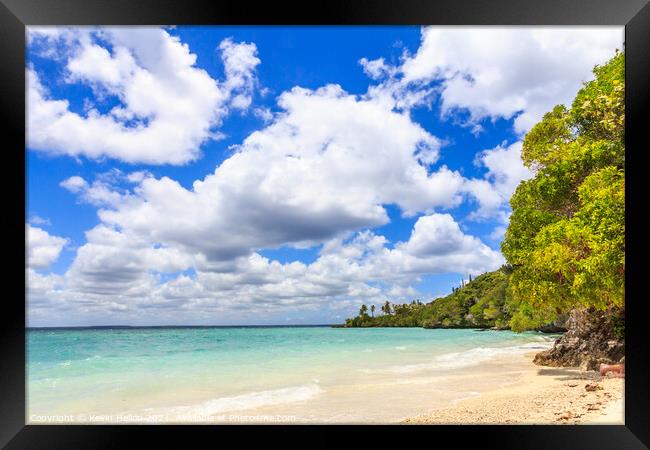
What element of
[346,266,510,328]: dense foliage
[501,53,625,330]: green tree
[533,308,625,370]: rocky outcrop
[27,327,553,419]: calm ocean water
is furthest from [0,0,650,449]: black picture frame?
[346,266,510,328]: dense foliage

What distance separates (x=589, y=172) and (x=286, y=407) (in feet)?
18.7

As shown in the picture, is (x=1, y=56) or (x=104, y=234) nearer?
(x=1, y=56)

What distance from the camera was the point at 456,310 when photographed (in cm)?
3497

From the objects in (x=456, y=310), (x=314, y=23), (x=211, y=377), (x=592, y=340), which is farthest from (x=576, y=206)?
(x=456, y=310)

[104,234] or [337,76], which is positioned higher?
[337,76]

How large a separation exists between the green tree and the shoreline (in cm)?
105

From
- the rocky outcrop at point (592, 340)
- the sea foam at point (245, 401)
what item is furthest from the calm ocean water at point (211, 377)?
the rocky outcrop at point (592, 340)

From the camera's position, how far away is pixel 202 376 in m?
12.6

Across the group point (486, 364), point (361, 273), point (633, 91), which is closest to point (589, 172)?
point (633, 91)

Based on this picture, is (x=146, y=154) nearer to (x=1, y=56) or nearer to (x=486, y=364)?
(x=486, y=364)

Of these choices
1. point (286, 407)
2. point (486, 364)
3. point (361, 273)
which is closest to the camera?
point (286, 407)

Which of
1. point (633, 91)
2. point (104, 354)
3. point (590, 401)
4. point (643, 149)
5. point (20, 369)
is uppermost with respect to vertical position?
point (633, 91)

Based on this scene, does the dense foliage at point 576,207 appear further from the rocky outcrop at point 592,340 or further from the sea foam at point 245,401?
the sea foam at point 245,401

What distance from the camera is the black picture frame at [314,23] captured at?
101 inches
